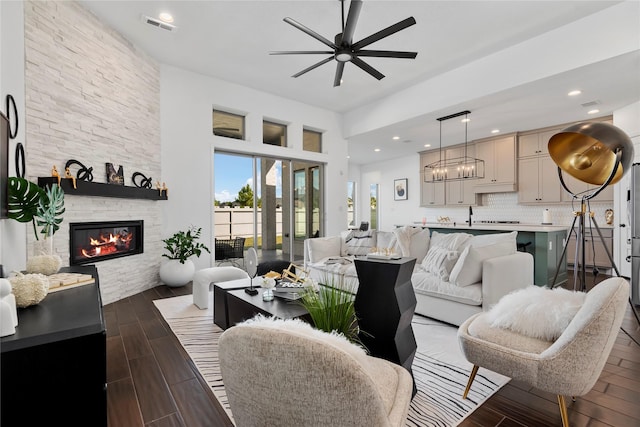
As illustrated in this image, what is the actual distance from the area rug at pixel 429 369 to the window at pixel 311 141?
4.33 metres

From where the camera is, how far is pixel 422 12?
11.2 feet

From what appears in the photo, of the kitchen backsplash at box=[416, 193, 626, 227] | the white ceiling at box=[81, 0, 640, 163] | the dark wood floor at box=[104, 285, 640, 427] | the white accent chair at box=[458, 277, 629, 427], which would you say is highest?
the white ceiling at box=[81, 0, 640, 163]

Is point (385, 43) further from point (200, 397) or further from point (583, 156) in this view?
point (200, 397)

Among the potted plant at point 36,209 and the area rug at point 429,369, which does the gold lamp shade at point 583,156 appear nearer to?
the area rug at point 429,369

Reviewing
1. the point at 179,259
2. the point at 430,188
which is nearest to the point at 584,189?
the point at 430,188

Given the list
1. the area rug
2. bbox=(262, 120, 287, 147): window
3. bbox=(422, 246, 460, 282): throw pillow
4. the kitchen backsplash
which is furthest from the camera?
bbox=(262, 120, 287, 147): window

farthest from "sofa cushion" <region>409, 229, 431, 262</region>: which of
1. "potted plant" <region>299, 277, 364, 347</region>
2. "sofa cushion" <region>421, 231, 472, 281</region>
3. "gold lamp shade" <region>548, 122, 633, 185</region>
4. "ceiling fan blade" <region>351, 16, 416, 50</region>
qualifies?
"potted plant" <region>299, 277, 364, 347</region>

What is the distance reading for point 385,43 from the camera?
4.02 metres

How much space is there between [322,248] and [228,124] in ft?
9.52

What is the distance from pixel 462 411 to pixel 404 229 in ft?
8.39

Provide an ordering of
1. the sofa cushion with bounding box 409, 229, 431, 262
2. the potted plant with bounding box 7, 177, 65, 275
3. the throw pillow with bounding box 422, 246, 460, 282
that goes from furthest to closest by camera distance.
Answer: the sofa cushion with bounding box 409, 229, 431, 262, the throw pillow with bounding box 422, 246, 460, 282, the potted plant with bounding box 7, 177, 65, 275

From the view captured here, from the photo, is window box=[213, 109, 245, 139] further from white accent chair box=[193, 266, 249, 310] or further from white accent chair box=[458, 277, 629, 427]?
white accent chair box=[458, 277, 629, 427]

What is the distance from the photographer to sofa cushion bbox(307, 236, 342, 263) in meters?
4.57

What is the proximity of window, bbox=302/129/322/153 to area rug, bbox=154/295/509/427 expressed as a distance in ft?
14.2
